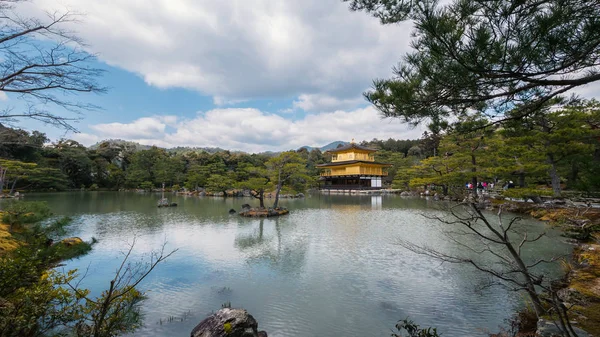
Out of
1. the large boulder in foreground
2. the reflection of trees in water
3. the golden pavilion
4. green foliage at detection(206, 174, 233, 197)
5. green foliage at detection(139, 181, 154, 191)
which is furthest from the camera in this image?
the golden pavilion

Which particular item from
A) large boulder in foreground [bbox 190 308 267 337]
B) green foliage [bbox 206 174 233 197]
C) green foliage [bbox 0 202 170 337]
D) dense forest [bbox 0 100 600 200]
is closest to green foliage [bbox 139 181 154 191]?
dense forest [bbox 0 100 600 200]

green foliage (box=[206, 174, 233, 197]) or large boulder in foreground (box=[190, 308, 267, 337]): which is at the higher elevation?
green foliage (box=[206, 174, 233, 197])

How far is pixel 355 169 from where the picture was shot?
1103 inches

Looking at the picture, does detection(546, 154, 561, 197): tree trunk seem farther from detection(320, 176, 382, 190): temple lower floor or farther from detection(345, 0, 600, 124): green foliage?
detection(320, 176, 382, 190): temple lower floor

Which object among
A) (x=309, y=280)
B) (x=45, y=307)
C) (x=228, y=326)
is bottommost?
(x=309, y=280)

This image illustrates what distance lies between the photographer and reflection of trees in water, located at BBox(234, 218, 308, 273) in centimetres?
576

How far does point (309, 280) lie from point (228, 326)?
2284mm

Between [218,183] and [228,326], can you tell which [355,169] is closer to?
[218,183]

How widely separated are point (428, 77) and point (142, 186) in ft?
95.7

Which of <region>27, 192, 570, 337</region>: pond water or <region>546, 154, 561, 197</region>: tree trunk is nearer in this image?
<region>27, 192, 570, 337</region>: pond water

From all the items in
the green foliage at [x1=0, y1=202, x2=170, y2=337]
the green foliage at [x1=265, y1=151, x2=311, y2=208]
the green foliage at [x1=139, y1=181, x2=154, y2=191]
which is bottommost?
the green foliage at [x1=0, y1=202, x2=170, y2=337]

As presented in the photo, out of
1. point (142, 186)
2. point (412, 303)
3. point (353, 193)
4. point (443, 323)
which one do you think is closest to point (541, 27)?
point (443, 323)

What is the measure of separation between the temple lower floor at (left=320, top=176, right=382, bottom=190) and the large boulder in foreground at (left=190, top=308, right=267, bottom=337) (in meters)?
25.2

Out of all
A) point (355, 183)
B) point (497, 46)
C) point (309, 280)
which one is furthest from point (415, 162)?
point (497, 46)
